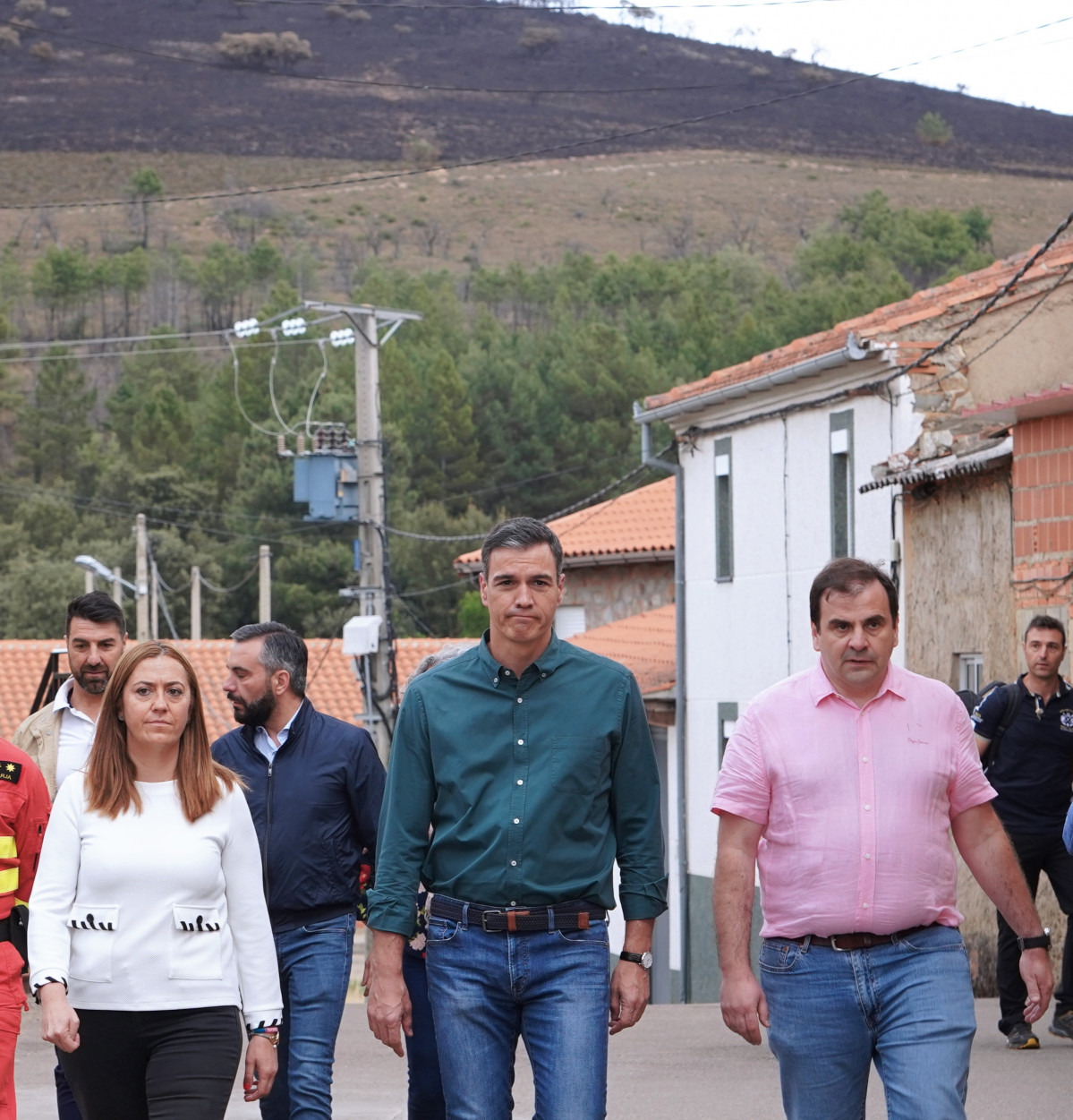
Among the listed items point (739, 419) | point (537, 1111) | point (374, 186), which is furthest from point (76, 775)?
point (374, 186)

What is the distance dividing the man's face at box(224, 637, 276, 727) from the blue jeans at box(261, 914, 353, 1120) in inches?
28.2

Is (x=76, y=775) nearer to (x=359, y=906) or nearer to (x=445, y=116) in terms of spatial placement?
(x=359, y=906)

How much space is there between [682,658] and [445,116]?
536 ft

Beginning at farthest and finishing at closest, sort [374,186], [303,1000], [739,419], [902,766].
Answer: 1. [374,186]
2. [739,419]
3. [303,1000]
4. [902,766]

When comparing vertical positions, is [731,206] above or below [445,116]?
below

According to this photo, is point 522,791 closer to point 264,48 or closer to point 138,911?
point 138,911

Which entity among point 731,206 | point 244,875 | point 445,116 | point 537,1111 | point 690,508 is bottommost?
point 537,1111

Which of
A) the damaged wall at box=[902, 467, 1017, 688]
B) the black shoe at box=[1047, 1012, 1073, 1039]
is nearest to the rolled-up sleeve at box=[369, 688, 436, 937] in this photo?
the black shoe at box=[1047, 1012, 1073, 1039]

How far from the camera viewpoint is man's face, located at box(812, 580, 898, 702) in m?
5.04

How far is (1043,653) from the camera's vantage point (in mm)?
9039

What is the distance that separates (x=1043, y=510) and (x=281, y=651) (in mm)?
6519

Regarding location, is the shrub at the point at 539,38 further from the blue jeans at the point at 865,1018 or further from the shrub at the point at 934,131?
the blue jeans at the point at 865,1018

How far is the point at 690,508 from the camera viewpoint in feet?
80.4

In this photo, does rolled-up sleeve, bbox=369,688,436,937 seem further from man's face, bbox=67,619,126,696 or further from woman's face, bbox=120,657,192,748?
man's face, bbox=67,619,126,696
